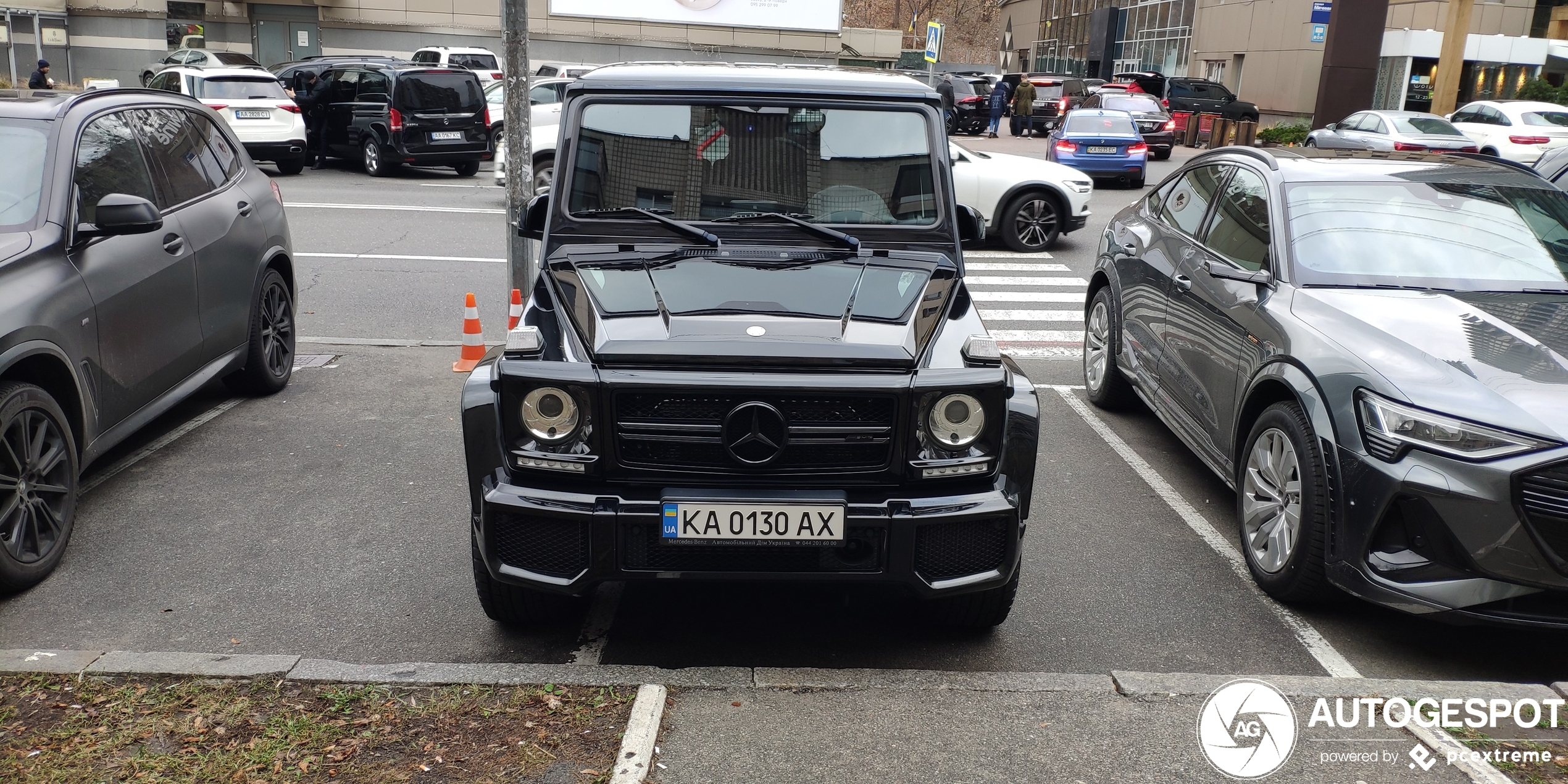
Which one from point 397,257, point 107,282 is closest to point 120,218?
point 107,282

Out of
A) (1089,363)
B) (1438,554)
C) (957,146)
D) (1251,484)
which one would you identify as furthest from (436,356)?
(957,146)

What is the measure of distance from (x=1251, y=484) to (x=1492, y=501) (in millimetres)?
1196

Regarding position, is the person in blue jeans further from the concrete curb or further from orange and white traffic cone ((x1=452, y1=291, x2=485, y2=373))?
the concrete curb

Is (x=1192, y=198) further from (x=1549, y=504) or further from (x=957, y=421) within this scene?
(x=957, y=421)

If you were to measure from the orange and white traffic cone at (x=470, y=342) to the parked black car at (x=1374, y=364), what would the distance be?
428 centimetres

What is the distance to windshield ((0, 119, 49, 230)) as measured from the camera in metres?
5.28

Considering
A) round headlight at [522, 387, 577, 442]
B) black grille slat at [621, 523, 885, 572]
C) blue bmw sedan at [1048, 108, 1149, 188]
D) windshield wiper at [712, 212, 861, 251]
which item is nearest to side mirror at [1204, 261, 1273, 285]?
windshield wiper at [712, 212, 861, 251]

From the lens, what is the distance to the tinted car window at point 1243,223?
225 inches

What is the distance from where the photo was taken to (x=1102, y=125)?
70.5 feet

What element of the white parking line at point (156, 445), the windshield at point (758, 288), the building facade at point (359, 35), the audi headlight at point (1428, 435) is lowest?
the white parking line at point (156, 445)

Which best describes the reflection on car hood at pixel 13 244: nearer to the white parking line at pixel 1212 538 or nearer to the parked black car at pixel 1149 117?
the white parking line at pixel 1212 538

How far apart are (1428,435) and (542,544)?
2973mm

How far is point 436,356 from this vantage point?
345 inches

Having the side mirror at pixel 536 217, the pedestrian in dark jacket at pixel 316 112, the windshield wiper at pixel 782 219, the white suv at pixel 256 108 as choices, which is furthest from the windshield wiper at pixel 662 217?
the pedestrian in dark jacket at pixel 316 112
